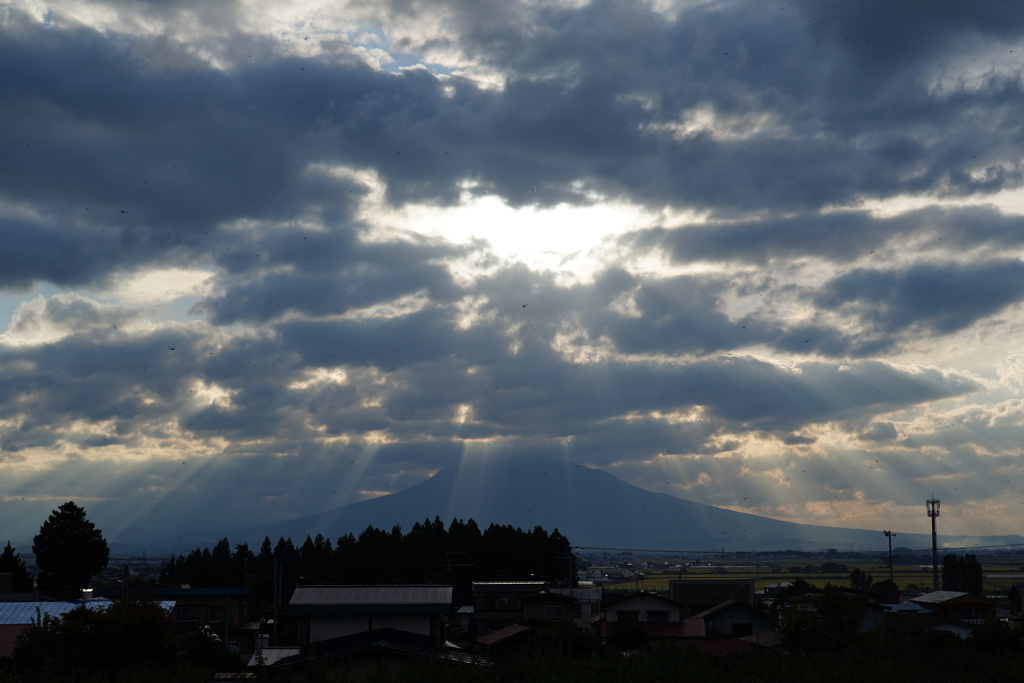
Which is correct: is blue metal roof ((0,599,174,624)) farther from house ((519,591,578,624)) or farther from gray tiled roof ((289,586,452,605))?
house ((519,591,578,624))

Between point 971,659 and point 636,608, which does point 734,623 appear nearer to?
point 636,608

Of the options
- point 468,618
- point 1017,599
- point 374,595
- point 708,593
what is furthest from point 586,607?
point 1017,599

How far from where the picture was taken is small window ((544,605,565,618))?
210ft

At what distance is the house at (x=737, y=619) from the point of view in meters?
63.5

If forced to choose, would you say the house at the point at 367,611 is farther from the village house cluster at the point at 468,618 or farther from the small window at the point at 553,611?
the small window at the point at 553,611

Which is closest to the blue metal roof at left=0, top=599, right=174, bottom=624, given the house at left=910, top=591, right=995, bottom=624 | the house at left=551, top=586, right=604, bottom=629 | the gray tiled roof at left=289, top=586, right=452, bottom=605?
the gray tiled roof at left=289, top=586, right=452, bottom=605

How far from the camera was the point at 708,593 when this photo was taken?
86438 mm

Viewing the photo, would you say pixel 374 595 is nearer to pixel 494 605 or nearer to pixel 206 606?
pixel 206 606

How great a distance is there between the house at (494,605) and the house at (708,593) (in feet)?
54.8

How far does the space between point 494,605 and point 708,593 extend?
24432mm

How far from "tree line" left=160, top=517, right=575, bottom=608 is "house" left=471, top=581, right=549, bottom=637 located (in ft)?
75.4

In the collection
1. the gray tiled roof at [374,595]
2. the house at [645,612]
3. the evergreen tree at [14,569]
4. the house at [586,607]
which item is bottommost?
the house at [586,607]

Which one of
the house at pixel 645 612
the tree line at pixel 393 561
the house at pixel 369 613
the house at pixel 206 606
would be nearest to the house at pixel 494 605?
the house at pixel 645 612

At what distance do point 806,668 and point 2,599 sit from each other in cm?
5215
